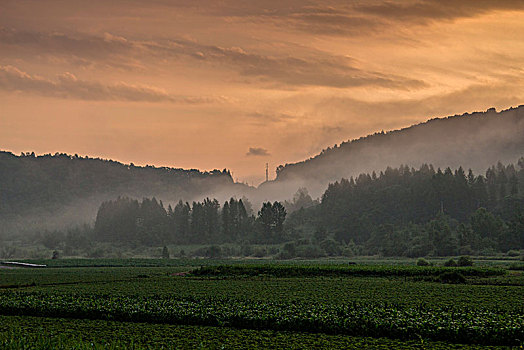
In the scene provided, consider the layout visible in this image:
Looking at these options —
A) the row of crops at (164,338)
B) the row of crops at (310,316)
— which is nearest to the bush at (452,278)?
the row of crops at (310,316)

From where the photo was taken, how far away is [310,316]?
4409 centimetres

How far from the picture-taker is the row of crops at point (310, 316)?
39.4 metres

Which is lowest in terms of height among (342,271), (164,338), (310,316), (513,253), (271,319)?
(513,253)

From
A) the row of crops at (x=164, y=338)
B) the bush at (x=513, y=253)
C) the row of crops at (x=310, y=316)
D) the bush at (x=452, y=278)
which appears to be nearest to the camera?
the row of crops at (x=164, y=338)

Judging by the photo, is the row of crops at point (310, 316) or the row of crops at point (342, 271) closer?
the row of crops at point (310, 316)

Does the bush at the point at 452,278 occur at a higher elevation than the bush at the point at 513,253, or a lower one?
higher

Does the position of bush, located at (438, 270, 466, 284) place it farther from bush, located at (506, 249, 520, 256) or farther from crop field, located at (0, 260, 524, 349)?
bush, located at (506, 249, 520, 256)

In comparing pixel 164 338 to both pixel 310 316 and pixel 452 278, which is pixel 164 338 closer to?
pixel 310 316

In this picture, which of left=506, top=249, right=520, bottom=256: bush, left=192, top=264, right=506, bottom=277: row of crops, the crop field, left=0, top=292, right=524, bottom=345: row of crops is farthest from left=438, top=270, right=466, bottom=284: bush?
left=506, top=249, right=520, bottom=256: bush

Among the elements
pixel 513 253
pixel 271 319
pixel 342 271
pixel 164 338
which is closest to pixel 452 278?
pixel 342 271

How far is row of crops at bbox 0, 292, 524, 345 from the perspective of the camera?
3936 cm

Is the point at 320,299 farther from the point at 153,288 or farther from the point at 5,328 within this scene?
the point at 5,328

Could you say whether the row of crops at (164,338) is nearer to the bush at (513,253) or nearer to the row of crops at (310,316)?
the row of crops at (310,316)

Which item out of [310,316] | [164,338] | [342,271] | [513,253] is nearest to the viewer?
[164,338]
